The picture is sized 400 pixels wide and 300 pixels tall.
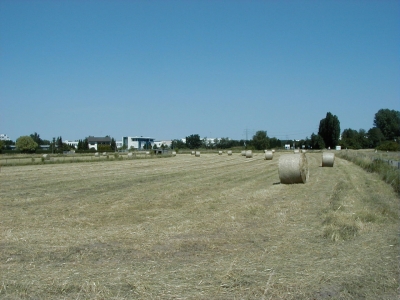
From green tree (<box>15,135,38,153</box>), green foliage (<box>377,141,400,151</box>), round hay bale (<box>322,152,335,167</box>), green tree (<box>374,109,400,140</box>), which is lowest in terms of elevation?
round hay bale (<box>322,152,335,167</box>)

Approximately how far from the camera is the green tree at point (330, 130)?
5103 inches

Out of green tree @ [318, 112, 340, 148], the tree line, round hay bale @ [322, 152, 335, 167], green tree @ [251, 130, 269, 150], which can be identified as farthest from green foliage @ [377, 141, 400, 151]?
green tree @ [251, 130, 269, 150]

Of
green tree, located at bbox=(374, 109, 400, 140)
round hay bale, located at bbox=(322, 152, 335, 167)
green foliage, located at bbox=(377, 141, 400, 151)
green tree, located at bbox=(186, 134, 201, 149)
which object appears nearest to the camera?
round hay bale, located at bbox=(322, 152, 335, 167)

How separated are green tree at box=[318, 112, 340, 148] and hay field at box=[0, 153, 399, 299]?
119 metres

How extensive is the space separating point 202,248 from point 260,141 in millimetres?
128878

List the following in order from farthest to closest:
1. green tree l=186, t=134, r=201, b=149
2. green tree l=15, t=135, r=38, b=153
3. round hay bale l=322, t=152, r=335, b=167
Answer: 1. green tree l=186, t=134, r=201, b=149
2. green tree l=15, t=135, r=38, b=153
3. round hay bale l=322, t=152, r=335, b=167

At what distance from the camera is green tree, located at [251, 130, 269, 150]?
13400 centimetres

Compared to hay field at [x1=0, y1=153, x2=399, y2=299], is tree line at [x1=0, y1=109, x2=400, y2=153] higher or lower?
higher

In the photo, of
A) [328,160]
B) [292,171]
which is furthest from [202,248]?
[328,160]

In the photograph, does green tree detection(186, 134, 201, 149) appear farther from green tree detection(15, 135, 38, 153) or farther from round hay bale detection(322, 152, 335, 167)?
round hay bale detection(322, 152, 335, 167)

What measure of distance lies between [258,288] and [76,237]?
4772 millimetres

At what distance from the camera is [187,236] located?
9320 mm

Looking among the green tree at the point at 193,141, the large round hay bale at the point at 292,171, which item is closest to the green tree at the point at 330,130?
the green tree at the point at 193,141

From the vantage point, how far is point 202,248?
27.1 feet
